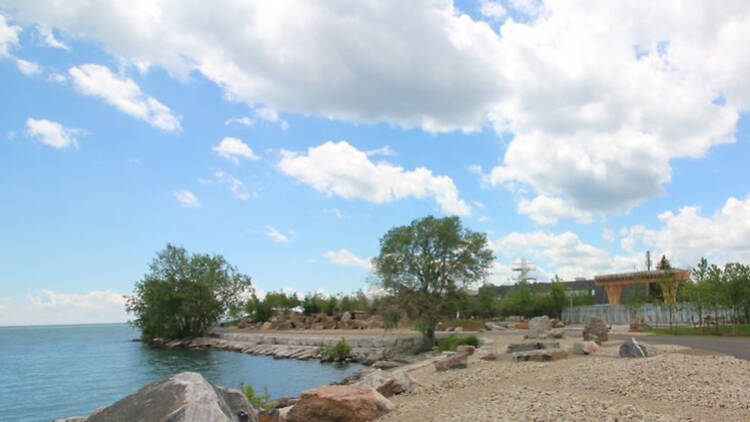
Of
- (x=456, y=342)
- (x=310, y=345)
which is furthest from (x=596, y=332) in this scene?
(x=310, y=345)

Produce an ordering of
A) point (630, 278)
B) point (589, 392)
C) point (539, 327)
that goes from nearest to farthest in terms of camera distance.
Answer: point (589, 392)
point (539, 327)
point (630, 278)

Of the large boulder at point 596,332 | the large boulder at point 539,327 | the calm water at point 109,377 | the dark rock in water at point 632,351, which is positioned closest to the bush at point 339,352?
the calm water at point 109,377

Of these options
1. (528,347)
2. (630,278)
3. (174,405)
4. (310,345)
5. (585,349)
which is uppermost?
(630,278)

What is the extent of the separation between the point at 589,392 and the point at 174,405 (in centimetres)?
862

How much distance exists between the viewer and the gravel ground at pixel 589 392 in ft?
28.3

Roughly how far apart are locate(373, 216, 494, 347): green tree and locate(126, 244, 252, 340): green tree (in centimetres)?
3660

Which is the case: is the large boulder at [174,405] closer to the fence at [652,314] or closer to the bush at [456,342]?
the bush at [456,342]

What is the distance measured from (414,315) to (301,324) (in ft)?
119

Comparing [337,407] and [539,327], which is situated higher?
[337,407]

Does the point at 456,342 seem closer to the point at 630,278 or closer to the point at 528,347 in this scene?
the point at 528,347

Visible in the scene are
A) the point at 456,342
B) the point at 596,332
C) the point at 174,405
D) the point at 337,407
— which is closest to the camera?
the point at 174,405

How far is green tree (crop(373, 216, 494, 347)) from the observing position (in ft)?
107

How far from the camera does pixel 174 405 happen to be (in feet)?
18.4

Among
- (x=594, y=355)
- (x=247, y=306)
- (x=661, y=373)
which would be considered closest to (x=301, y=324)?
(x=247, y=306)
